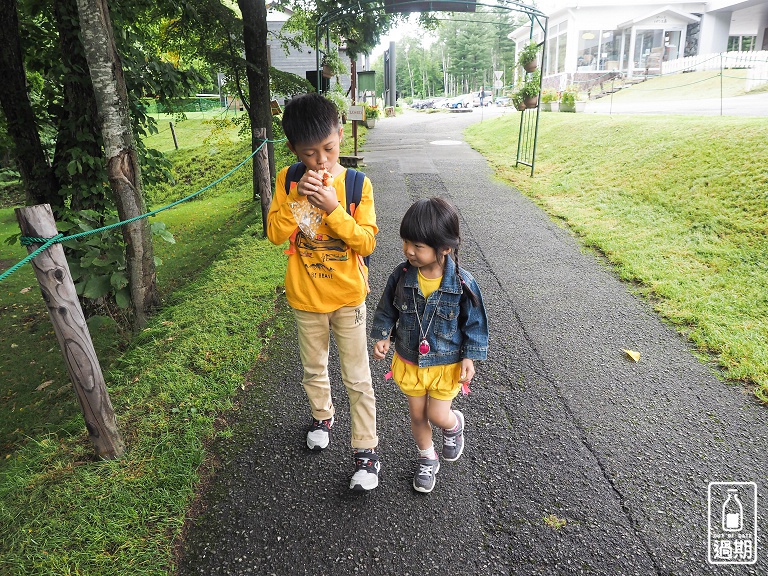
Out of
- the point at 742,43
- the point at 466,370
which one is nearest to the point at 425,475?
the point at 466,370

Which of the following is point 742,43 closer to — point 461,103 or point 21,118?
point 461,103

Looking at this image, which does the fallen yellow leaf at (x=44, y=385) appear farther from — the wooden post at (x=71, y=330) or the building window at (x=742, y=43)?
the building window at (x=742, y=43)

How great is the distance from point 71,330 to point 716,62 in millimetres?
29478

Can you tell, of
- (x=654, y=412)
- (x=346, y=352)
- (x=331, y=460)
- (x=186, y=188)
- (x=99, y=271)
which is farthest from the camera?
(x=186, y=188)

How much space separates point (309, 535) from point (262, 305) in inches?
109

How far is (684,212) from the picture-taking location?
243 inches

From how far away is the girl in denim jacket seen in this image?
82.2 inches

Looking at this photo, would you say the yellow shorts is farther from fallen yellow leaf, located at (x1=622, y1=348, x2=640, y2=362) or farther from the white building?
the white building

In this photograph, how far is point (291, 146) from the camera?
223 cm

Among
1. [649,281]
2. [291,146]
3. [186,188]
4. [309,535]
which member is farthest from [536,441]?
[186,188]

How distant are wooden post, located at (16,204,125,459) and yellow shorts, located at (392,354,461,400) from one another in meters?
1.58

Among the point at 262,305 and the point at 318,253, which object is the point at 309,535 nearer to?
the point at 318,253

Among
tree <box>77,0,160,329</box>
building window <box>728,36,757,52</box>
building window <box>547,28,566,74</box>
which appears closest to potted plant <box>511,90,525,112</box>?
tree <box>77,0,160,329</box>

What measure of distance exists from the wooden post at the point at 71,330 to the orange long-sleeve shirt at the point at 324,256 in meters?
1.01
